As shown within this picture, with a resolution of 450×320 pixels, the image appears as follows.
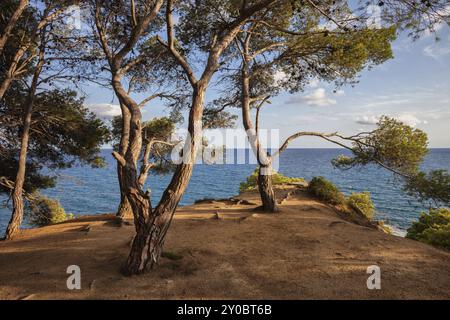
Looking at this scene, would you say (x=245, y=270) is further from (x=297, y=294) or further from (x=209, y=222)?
(x=209, y=222)

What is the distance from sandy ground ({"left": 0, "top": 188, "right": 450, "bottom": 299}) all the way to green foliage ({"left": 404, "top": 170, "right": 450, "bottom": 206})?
2745 mm

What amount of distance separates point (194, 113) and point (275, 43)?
666 cm

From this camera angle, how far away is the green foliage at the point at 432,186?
8656 mm

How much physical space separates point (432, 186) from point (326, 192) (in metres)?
5.36

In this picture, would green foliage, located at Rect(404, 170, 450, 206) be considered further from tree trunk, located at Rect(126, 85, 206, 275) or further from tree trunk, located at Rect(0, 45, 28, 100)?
tree trunk, located at Rect(0, 45, 28, 100)

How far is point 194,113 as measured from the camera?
6004 millimetres

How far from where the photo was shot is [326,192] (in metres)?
14.0

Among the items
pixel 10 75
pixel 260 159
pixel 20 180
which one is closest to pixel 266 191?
pixel 260 159

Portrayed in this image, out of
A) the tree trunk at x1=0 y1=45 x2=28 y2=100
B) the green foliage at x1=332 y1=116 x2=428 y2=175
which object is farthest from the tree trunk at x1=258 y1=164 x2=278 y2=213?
the tree trunk at x1=0 y1=45 x2=28 y2=100

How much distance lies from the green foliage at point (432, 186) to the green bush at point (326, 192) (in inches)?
166

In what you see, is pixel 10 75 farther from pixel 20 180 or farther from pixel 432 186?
pixel 432 186

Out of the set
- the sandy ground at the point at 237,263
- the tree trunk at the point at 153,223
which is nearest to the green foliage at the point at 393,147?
the sandy ground at the point at 237,263
